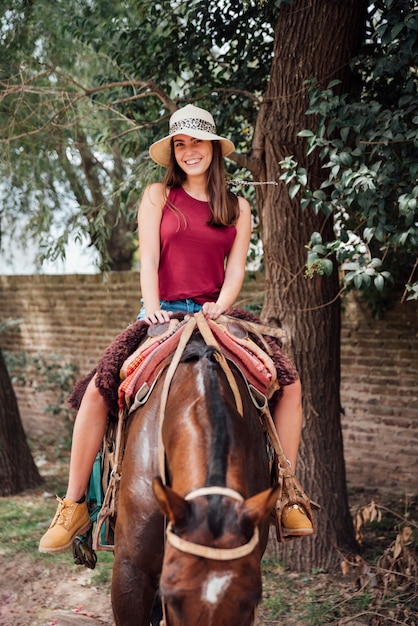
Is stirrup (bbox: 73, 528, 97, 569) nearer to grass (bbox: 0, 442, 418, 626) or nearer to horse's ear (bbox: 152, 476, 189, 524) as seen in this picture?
grass (bbox: 0, 442, 418, 626)

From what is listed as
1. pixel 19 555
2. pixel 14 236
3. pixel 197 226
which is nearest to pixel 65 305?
pixel 14 236

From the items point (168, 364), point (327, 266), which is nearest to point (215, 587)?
point (168, 364)

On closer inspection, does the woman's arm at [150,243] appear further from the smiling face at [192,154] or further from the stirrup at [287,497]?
the stirrup at [287,497]

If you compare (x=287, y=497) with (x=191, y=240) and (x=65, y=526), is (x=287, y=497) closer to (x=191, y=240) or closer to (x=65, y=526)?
(x=65, y=526)

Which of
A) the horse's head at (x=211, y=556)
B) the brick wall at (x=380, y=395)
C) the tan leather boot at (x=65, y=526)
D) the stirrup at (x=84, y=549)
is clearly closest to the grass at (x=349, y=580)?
the brick wall at (x=380, y=395)

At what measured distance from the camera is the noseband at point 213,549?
1922 mm

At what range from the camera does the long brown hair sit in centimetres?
363

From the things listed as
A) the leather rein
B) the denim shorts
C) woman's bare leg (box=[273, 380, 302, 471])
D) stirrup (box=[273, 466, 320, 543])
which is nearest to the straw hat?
the denim shorts

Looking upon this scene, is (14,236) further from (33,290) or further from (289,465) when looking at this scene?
(289,465)

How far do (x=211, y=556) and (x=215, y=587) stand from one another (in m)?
0.08

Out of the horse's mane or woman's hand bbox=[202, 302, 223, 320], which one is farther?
woman's hand bbox=[202, 302, 223, 320]

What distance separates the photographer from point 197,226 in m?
3.62

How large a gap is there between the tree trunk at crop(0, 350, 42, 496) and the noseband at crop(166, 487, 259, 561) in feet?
18.1

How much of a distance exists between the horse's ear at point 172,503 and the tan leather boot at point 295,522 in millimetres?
1335
